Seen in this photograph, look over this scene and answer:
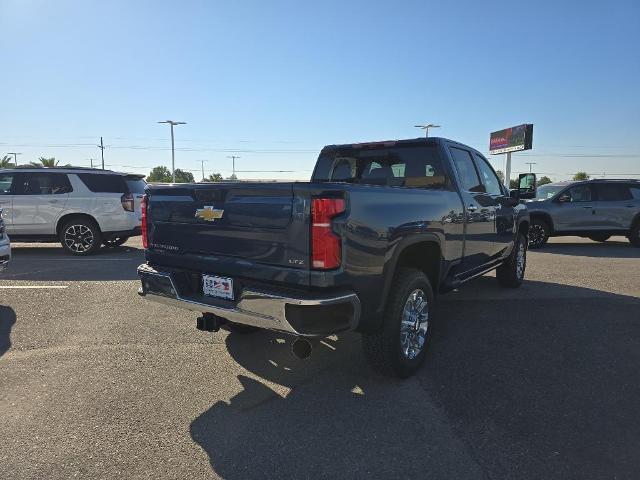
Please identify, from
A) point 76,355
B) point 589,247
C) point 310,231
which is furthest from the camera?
point 589,247

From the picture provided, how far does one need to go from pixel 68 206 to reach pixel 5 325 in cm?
512

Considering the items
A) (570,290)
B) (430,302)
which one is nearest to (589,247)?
(570,290)

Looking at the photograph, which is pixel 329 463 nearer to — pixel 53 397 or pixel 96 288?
pixel 53 397

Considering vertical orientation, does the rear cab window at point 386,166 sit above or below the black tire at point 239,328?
above

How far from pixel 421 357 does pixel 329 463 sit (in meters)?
1.50

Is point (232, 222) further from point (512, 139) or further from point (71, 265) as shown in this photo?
point (512, 139)

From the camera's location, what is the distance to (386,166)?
4.86 m

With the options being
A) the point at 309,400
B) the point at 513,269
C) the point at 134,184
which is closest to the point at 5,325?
the point at 309,400

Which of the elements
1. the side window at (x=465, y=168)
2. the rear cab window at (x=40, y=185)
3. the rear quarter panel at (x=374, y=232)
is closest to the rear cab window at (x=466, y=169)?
the side window at (x=465, y=168)

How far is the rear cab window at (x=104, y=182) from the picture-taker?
9508mm

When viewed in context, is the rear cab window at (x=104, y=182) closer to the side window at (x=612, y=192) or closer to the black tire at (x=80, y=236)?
the black tire at (x=80, y=236)

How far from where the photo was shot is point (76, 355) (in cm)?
407

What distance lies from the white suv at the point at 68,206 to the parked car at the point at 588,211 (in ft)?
32.0

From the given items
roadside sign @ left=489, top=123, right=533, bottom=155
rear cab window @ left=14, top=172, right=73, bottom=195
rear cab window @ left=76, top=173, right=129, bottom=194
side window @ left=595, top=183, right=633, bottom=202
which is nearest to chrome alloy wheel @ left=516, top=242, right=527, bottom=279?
side window @ left=595, top=183, right=633, bottom=202
